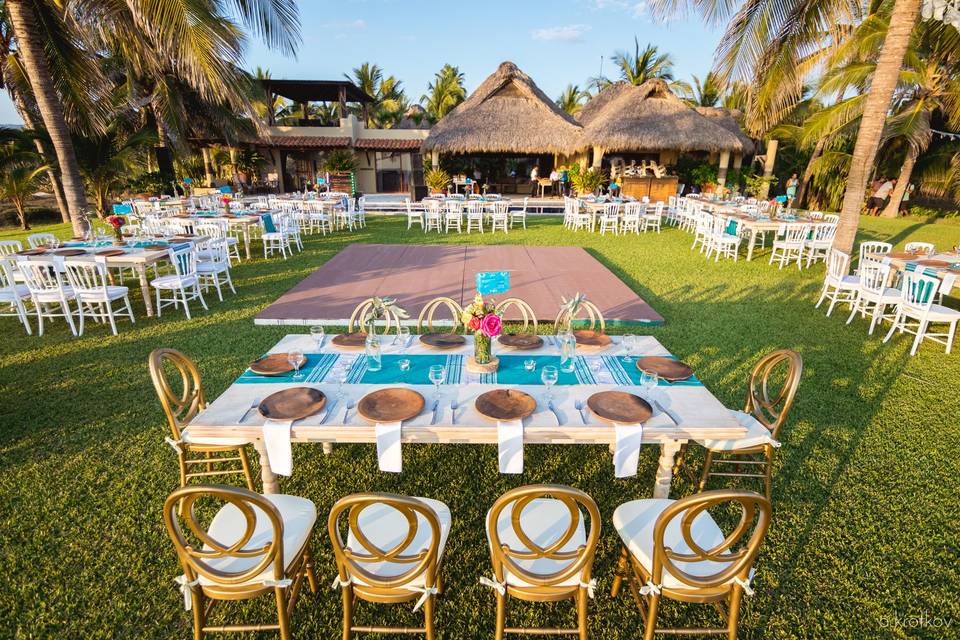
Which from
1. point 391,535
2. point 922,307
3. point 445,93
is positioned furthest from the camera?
point 445,93

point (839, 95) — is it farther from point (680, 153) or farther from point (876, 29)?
point (680, 153)

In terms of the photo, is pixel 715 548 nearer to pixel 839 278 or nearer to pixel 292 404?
pixel 292 404

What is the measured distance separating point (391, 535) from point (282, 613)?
20.5 inches

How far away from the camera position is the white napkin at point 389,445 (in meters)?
2.28

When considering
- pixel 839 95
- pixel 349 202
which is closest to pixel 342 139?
pixel 349 202

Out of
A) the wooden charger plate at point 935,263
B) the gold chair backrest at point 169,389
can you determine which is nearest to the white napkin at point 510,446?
the gold chair backrest at point 169,389

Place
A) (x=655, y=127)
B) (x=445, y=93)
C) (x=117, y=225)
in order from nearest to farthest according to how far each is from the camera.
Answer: (x=117, y=225), (x=655, y=127), (x=445, y=93)

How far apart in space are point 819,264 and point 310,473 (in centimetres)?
1096

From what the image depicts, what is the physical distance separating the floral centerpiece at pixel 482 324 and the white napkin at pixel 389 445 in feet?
2.47

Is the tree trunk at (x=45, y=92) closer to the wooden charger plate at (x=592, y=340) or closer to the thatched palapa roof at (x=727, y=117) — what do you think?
the wooden charger plate at (x=592, y=340)

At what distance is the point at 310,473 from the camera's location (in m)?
3.24

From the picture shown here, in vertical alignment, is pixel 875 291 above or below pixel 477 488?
above

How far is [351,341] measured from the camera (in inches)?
130

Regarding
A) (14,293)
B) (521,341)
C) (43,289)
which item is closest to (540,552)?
(521,341)
